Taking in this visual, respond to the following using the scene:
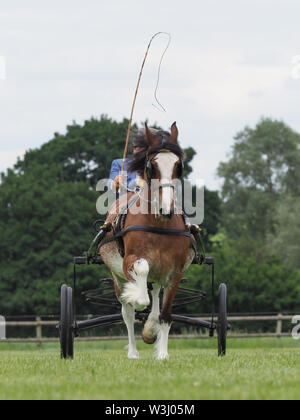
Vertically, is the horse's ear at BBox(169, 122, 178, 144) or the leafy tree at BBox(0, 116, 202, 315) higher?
the leafy tree at BBox(0, 116, 202, 315)

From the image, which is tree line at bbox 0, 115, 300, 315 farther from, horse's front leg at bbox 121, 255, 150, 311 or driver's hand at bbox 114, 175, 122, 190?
horse's front leg at bbox 121, 255, 150, 311

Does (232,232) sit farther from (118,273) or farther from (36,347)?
(118,273)

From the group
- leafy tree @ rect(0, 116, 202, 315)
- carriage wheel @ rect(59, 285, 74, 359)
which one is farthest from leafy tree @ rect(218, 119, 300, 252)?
carriage wheel @ rect(59, 285, 74, 359)

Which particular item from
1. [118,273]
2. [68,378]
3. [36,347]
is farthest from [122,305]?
[36,347]

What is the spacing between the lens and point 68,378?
6387mm

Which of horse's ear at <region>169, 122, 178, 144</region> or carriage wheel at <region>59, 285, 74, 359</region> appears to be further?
carriage wheel at <region>59, 285, 74, 359</region>

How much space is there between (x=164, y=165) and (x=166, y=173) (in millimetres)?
89

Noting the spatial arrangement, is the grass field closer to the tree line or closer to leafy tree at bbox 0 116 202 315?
the tree line

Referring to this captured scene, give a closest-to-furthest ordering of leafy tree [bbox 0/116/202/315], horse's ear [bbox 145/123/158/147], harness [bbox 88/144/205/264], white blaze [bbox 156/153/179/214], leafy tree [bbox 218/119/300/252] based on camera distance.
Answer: white blaze [bbox 156/153/179/214] → harness [bbox 88/144/205/264] → horse's ear [bbox 145/123/158/147] → leafy tree [bbox 0/116/202/315] → leafy tree [bbox 218/119/300/252]

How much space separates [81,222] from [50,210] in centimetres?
171

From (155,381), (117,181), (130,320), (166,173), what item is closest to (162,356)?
(130,320)

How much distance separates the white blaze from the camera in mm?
8273

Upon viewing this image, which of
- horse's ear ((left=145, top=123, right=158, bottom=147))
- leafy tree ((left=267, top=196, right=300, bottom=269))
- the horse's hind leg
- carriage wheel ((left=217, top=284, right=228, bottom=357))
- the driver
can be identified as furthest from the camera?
leafy tree ((left=267, top=196, right=300, bottom=269))

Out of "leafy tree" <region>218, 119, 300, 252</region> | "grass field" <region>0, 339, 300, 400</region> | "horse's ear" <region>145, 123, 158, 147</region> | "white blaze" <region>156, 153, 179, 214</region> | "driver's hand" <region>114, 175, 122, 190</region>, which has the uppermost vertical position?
"leafy tree" <region>218, 119, 300, 252</region>
